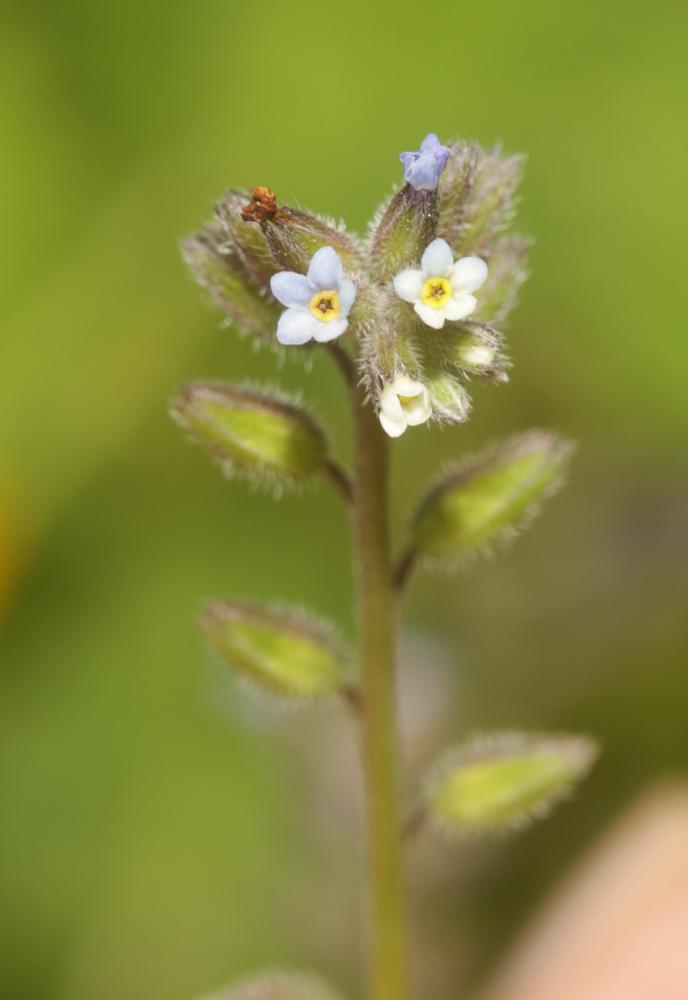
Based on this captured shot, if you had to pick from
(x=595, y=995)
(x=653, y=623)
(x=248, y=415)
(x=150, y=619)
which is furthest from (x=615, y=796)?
(x=248, y=415)

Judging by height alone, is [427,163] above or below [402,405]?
Result: above

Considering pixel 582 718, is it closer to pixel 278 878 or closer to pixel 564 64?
pixel 278 878

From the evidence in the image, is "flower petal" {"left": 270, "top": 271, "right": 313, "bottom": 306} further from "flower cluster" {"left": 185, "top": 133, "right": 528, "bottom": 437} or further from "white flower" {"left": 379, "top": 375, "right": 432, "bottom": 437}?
"white flower" {"left": 379, "top": 375, "right": 432, "bottom": 437}

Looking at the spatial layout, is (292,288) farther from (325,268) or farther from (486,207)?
(486,207)

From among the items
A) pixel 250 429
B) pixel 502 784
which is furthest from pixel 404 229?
pixel 502 784

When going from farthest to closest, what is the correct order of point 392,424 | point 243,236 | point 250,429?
point 250,429 → point 243,236 → point 392,424

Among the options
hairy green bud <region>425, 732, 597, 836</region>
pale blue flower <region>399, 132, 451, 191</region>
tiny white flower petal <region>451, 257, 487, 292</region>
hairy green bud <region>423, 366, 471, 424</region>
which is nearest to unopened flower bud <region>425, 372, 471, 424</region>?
hairy green bud <region>423, 366, 471, 424</region>

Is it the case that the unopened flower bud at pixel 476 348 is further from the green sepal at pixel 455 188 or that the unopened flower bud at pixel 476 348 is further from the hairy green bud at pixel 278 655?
the hairy green bud at pixel 278 655

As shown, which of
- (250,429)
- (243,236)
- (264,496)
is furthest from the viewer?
(264,496)
